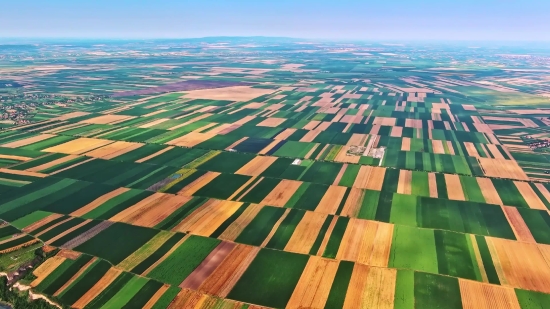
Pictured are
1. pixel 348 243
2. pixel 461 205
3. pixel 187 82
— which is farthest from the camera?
pixel 187 82

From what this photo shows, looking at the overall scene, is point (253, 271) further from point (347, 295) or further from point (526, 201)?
point (526, 201)

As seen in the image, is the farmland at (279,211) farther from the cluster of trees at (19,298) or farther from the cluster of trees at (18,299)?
the cluster of trees at (18,299)

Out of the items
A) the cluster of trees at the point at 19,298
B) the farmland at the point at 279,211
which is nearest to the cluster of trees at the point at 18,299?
the cluster of trees at the point at 19,298

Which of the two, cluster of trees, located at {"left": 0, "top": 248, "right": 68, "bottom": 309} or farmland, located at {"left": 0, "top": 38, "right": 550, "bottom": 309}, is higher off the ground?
farmland, located at {"left": 0, "top": 38, "right": 550, "bottom": 309}

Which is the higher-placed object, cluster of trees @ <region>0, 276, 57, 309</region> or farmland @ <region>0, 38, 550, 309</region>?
farmland @ <region>0, 38, 550, 309</region>

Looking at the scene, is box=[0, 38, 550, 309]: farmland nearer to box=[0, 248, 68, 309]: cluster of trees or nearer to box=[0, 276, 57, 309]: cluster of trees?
box=[0, 248, 68, 309]: cluster of trees

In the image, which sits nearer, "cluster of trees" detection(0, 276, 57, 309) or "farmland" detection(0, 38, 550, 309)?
"cluster of trees" detection(0, 276, 57, 309)

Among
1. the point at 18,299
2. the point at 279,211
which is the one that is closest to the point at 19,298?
the point at 18,299

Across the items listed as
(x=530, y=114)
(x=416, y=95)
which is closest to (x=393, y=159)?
(x=530, y=114)

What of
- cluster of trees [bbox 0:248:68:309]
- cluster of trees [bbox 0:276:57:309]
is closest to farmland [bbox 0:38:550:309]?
cluster of trees [bbox 0:248:68:309]

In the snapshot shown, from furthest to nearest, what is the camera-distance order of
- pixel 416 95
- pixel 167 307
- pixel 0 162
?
pixel 416 95 → pixel 0 162 → pixel 167 307
